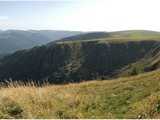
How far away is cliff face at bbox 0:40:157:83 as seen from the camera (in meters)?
158

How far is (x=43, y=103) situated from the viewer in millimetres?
8406

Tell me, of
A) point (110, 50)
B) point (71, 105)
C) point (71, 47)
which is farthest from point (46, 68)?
point (71, 105)

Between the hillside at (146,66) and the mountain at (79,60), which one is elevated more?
the hillside at (146,66)

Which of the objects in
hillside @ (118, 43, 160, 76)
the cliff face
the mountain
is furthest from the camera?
the mountain

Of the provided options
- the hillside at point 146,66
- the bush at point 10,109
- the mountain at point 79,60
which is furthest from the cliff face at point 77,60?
the bush at point 10,109

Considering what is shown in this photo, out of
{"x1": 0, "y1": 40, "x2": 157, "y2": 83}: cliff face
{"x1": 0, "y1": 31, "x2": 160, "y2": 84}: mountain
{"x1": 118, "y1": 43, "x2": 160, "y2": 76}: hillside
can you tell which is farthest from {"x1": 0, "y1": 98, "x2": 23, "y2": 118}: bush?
{"x1": 0, "y1": 40, "x2": 157, "y2": 83}: cliff face

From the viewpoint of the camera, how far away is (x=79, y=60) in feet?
568

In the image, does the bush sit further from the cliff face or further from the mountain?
the cliff face

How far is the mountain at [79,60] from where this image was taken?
158000mm

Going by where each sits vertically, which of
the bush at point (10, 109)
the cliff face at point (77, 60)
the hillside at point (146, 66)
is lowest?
the cliff face at point (77, 60)

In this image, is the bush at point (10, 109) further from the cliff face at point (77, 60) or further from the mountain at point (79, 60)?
the cliff face at point (77, 60)

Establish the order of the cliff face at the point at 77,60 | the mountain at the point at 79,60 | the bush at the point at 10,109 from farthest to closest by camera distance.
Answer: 1. the mountain at the point at 79,60
2. the cliff face at the point at 77,60
3. the bush at the point at 10,109

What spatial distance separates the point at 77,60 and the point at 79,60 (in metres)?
1.20

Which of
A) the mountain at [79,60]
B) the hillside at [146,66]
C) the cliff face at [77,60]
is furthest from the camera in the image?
the mountain at [79,60]
